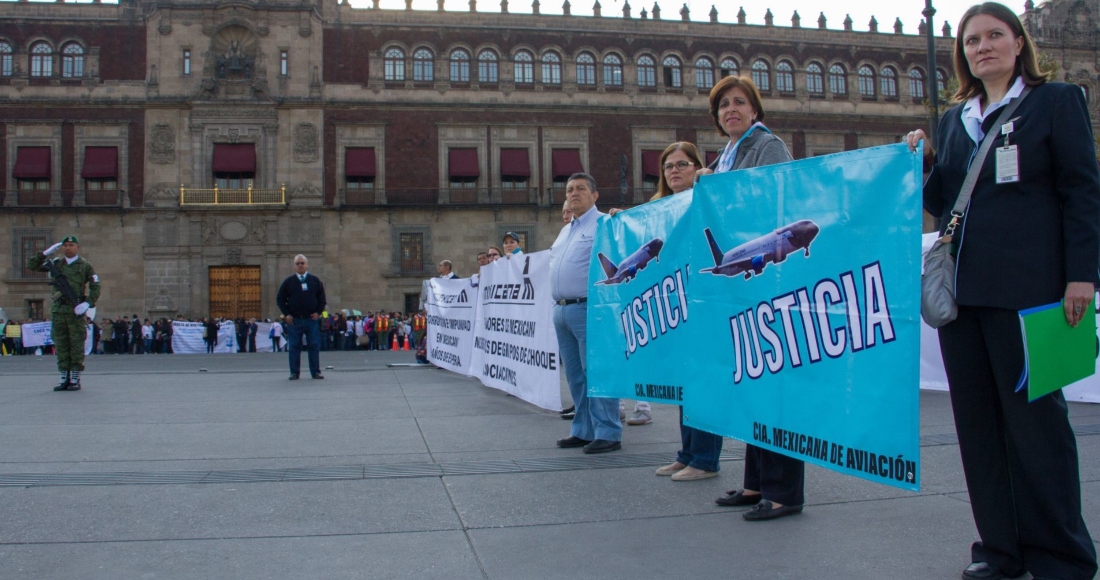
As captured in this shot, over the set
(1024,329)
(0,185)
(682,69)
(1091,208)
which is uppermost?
(682,69)

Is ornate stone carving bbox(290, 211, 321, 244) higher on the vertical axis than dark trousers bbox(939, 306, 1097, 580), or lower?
higher

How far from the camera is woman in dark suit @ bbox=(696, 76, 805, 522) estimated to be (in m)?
3.88

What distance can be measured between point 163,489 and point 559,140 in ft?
117

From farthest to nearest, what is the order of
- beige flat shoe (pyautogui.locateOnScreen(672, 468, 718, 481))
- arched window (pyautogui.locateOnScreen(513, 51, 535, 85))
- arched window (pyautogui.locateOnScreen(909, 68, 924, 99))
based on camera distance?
arched window (pyautogui.locateOnScreen(909, 68, 924, 99)) < arched window (pyautogui.locateOnScreen(513, 51, 535, 85)) < beige flat shoe (pyautogui.locateOnScreen(672, 468, 718, 481))

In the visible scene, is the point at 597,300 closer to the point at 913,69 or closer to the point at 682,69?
the point at 682,69

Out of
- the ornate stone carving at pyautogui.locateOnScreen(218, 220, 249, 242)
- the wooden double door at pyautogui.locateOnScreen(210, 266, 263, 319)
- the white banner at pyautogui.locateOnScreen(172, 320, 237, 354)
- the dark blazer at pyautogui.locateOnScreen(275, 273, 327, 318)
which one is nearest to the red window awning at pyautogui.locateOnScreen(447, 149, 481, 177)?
the ornate stone carving at pyautogui.locateOnScreen(218, 220, 249, 242)

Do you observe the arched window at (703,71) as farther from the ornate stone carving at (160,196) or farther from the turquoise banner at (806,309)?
the turquoise banner at (806,309)

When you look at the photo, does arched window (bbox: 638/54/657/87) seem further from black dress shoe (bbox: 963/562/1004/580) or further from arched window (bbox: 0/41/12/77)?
black dress shoe (bbox: 963/562/1004/580)

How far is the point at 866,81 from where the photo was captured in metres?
43.0

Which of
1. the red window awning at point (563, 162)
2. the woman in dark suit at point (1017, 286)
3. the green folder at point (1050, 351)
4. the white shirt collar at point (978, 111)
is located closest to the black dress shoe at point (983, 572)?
the woman in dark suit at point (1017, 286)

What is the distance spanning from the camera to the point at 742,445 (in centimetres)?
611

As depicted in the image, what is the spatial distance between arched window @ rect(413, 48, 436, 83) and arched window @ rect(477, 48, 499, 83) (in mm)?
2169

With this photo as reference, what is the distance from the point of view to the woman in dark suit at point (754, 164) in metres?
3.88

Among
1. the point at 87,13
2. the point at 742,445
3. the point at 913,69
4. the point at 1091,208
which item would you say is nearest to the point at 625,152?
the point at 913,69
